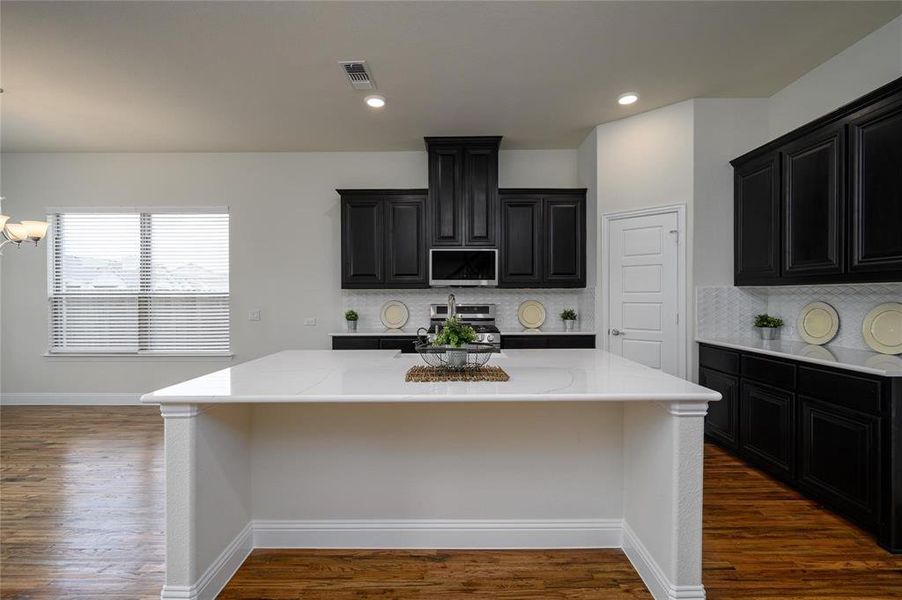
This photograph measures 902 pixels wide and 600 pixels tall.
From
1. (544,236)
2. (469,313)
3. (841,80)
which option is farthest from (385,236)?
(841,80)

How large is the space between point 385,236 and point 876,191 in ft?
12.7

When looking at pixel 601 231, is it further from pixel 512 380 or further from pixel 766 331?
pixel 512 380

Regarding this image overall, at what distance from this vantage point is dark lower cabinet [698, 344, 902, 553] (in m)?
2.18

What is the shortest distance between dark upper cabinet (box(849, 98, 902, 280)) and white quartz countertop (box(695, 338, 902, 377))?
52 cm

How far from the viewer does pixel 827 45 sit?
9.85 ft

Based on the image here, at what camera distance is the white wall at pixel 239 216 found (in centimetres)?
508

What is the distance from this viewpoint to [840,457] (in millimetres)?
2447

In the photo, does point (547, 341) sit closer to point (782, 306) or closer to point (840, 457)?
point (782, 306)

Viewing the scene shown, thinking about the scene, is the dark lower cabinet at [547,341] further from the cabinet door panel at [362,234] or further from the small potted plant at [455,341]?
the small potted plant at [455,341]

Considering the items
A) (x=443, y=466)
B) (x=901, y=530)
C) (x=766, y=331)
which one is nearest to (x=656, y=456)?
(x=443, y=466)

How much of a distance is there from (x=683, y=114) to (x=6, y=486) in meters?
5.99

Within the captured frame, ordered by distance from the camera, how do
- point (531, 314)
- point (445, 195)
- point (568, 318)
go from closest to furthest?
point (445, 195)
point (568, 318)
point (531, 314)

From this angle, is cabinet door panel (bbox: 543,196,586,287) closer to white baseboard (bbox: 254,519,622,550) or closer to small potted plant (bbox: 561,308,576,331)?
small potted plant (bbox: 561,308,576,331)

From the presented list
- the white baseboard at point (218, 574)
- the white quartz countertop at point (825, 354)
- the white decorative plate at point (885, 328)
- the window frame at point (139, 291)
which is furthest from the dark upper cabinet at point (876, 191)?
the window frame at point (139, 291)
